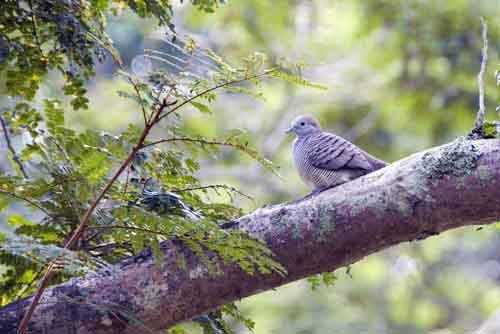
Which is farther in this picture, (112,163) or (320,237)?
(320,237)

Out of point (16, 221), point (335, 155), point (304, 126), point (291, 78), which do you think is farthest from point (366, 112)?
point (291, 78)

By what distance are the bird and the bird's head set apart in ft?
1.29

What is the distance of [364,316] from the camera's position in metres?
10.7

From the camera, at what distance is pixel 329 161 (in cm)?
521

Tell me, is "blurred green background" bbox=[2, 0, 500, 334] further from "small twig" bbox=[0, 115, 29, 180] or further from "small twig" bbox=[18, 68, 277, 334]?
"small twig" bbox=[18, 68, 277, 334]

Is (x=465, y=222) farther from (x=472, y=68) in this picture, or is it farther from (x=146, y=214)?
(x=472, y=68)

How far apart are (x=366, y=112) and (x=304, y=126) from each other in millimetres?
6196

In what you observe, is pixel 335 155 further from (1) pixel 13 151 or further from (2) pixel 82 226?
(2) pixel 82 226

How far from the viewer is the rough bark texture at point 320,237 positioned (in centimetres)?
327

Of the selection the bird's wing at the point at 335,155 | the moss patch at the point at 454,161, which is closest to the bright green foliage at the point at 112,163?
the moss patch at the point at 454,161

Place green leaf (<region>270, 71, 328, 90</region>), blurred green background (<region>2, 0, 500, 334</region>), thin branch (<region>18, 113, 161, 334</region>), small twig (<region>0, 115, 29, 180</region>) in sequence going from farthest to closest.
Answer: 1. blurred green background (<region>2, 0, 500, 334</region>)
2. small twig (<region>0, 115, 29, 180</region>)
3. green leaf (<region>270, 71, 328, 90</region>)
4. thin branch (<region>18, 113, 161, 334</region>)

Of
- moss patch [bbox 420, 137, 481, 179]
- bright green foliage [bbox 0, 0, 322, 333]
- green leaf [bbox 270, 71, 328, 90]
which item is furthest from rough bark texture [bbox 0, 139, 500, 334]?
green leaf [bbox 270, 71, 328, 90]

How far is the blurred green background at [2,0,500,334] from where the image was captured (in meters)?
9.38

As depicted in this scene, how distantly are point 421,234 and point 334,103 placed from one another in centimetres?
952
